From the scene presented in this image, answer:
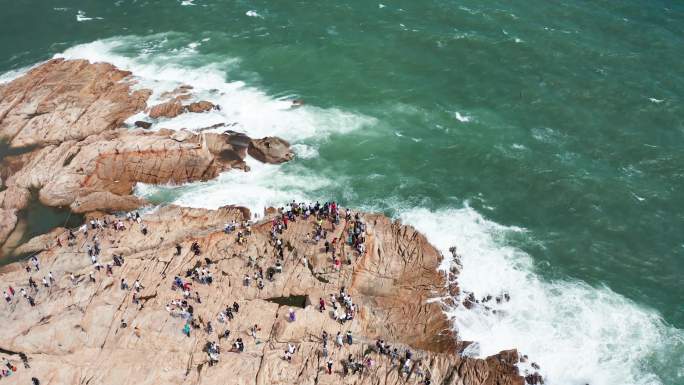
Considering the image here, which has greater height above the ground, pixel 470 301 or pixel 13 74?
pixel 13 74

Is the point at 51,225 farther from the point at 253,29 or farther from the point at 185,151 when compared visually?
the point at 253,29

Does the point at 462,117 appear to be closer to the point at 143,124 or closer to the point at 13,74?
the point at 143,124

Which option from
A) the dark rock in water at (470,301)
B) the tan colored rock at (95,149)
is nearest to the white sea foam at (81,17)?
the tan colored rock at (95,149)

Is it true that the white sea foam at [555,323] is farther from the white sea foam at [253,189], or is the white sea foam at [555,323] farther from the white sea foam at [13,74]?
the white sea foam at [13,74]

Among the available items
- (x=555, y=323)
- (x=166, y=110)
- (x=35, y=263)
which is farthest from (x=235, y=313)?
(x=166, y=110)

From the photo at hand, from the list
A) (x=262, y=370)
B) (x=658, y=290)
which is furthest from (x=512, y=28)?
(x=262, y=370)

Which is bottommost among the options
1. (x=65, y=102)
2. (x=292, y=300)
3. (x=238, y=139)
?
(x=292, y=300)
